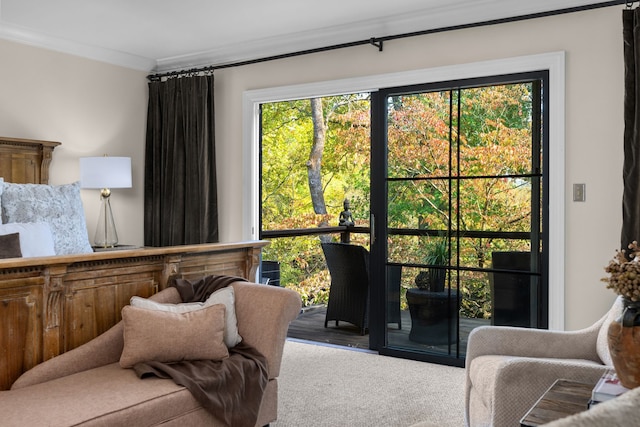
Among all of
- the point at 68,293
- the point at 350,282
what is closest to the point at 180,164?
the point at 350,282

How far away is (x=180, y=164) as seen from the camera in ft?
17.3

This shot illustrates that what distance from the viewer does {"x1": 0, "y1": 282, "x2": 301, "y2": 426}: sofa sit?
6.54 ft

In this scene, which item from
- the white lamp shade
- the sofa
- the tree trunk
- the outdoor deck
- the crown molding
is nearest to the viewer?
the sofa

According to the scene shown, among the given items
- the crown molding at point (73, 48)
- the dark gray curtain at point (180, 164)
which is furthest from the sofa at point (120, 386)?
the crown molding at point (73, 48)

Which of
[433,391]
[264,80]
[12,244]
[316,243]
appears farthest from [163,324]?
[316,243]

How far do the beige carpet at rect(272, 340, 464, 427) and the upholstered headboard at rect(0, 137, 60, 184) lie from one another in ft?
7.99

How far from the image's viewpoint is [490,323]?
3.98 metres

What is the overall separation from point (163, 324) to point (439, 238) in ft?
7.45

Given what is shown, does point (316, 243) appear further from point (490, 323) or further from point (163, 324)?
point (163, 324)

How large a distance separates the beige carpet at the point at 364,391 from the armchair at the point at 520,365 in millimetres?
310

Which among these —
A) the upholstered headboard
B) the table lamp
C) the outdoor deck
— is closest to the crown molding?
the upholstered headboard

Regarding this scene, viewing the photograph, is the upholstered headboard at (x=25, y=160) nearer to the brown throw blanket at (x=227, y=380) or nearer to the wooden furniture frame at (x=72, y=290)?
the wooden furniture frame at (x=72, y=290)

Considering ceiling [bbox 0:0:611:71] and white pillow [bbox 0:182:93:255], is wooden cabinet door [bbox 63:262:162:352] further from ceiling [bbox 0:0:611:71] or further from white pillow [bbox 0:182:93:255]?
ceiling [bbox 0:0:611:71]

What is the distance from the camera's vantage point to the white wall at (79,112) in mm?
4586
